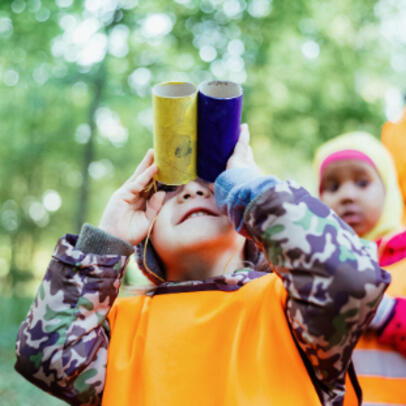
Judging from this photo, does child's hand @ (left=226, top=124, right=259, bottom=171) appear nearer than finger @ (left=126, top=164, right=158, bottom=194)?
Yes

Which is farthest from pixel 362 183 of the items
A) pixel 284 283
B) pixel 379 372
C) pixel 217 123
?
pixel 284 283

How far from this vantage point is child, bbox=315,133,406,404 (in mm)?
1940

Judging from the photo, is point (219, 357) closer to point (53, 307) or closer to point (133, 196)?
point (53, 307)

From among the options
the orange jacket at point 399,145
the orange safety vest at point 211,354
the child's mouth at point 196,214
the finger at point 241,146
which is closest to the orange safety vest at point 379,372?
the orange safety vest at point 211,354

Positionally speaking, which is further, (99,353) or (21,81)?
(21,81)

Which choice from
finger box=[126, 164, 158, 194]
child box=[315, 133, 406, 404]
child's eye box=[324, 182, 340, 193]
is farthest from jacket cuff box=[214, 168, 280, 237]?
child's eye box=[324, 182, 340, 193]

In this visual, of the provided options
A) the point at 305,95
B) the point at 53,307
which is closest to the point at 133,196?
the point at 53,307

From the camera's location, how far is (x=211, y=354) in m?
1.56

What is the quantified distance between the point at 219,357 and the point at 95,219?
1573 cm

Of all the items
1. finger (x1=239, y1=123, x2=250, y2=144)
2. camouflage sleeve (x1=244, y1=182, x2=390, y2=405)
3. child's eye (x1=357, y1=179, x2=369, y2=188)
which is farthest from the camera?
child's eye (x1=357, y1=179, x2=369, y2=188)

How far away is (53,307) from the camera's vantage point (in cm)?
160

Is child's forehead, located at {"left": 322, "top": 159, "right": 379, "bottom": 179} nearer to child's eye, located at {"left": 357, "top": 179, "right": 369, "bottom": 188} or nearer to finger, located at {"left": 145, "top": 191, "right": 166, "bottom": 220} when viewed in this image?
child's eye, located at {"left": 357, "top": 179, "right": 369, "bottom": 188}

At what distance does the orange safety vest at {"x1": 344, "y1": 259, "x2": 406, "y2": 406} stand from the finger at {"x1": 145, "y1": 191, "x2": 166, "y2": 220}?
3.44 ft

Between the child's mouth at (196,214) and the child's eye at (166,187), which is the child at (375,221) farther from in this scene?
the child's eye at (166,187)
